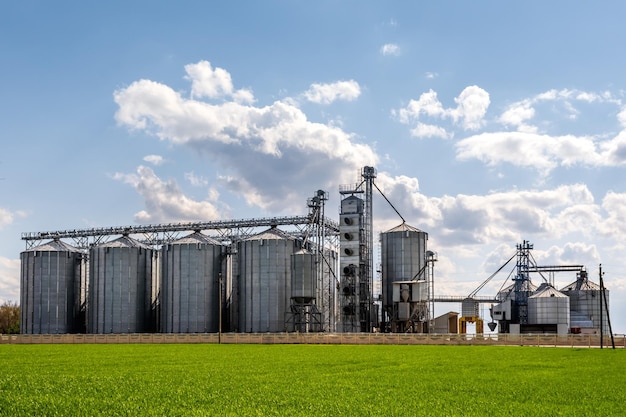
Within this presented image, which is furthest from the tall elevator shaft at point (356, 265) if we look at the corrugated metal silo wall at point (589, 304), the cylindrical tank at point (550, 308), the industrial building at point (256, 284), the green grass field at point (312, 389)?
the green grass field at point (312, 389)

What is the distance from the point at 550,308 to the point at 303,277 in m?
39.0

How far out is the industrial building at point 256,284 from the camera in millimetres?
108875

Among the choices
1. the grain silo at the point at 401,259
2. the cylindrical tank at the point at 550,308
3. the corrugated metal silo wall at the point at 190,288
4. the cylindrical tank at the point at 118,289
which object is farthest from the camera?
the cylindrical tank at the point at 118,289

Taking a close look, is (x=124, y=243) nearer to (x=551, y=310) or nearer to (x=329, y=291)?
(x=329, y=291)

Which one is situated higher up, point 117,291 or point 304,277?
point 304,277

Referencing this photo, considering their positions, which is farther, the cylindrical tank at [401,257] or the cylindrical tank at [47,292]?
the cylindrical tank at [47,292]

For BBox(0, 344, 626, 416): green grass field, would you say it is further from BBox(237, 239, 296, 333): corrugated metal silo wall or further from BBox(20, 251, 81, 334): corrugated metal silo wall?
BBox(20, 251, 81, 334): corrugated metal silo wall

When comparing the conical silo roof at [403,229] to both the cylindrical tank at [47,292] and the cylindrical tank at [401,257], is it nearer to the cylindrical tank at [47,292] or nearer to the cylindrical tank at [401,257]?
the cylindrical tank at [401,257]

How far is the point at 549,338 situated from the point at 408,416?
227 feet

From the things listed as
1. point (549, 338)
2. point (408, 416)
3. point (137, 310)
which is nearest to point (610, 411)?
point (408, 416)

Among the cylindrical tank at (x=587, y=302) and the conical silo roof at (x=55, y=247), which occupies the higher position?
the conical silo roof at (x=55, y=247)

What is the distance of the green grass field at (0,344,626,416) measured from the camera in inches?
864

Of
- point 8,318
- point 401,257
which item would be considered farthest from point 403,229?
point 8,318

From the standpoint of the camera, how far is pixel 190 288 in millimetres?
113500
